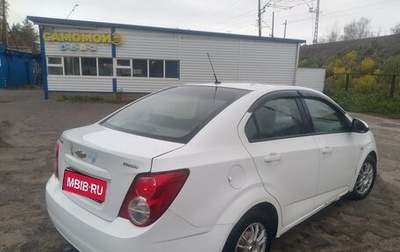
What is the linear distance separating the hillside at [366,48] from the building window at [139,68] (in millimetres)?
20261

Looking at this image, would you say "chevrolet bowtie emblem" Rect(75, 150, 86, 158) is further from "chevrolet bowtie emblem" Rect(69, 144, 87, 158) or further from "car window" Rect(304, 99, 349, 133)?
"car window" Rect(304, 99, 349, 133)

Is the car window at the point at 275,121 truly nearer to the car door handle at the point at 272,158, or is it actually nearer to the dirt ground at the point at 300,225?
the car door handle at the point at 272,158

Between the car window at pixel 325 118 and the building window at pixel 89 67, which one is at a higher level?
the building window at pixel 89 67

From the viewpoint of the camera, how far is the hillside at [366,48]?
2853cm

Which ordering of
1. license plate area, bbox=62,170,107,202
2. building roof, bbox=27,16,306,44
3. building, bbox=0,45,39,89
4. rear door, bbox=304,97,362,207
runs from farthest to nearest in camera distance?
building, bbox=0,45,39,89 < building roof, bbox=27,16,306,44 < rear door, bbox=304,97,362,207 < license plate area, bbox=62,170,107,202

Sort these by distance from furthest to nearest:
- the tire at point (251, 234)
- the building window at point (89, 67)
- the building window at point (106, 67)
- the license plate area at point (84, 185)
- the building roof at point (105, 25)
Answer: the building window at point (106, 67) → the building window at point (89, 67) → the building roof at point (105, 25) → the tire at point (251, 234) → the license plate area at point (84, 185)

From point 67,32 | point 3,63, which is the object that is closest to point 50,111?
point 67,32

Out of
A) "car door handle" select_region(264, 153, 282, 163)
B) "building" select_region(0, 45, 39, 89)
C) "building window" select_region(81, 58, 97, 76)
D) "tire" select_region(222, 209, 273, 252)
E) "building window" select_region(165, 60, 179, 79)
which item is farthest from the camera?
"building" select_region(0, 45, 39, 89)

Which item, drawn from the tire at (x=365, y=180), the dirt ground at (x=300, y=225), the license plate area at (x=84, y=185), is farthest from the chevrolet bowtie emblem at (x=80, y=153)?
the tire at (x=365, y=180)

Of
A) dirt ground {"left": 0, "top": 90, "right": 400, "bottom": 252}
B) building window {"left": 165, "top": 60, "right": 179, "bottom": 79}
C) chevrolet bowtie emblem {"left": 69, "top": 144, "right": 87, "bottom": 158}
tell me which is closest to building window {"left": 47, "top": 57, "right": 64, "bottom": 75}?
building window {"left": 165, "top": 60, "right": 179, "bottom": 79}

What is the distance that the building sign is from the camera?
1684 centimetres

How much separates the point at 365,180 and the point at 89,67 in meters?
16.2

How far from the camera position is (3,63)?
987 inches

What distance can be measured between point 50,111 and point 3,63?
15.6m
